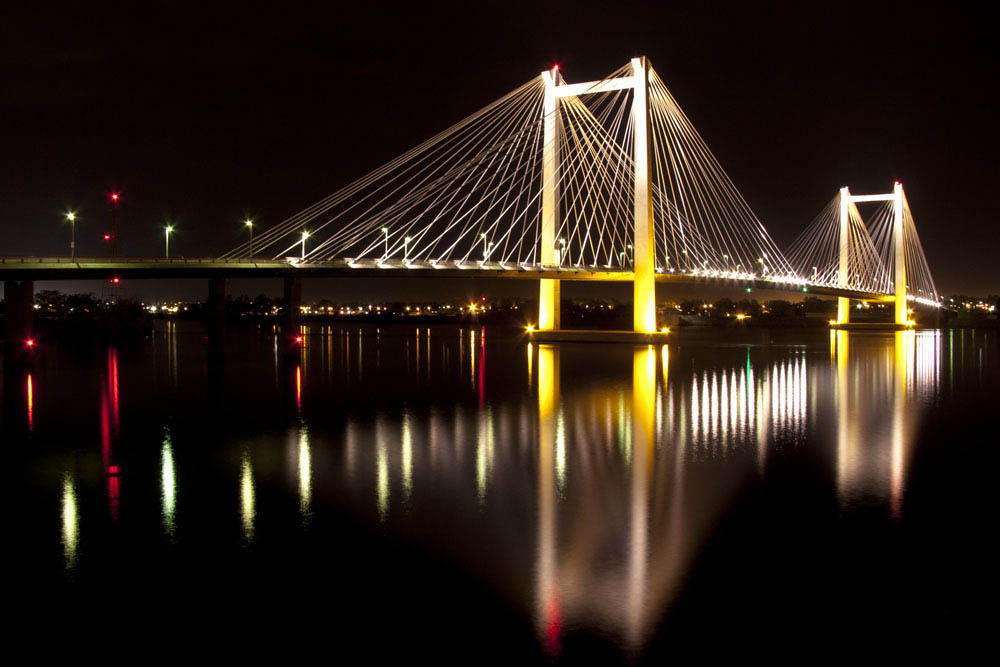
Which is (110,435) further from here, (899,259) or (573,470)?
(899,259)

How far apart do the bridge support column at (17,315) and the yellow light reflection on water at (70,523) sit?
Answer: 64.1 ft

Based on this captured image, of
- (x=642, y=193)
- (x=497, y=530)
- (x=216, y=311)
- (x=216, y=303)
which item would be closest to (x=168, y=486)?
(x=497, y=530)

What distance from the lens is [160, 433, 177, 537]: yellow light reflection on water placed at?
23.8 feet

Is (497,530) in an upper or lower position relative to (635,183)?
lower

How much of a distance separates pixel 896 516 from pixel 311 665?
5419 mm

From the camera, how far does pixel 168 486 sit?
8656 millimetres

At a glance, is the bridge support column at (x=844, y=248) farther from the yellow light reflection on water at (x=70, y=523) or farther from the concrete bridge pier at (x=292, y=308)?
the yellow light reflection on water at (x=70, y=523)

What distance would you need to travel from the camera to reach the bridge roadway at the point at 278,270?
26.5 meters

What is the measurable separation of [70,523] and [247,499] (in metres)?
1.50

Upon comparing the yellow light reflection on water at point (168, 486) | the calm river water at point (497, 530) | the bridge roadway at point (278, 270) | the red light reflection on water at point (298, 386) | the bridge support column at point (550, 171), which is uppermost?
the bridge support column at point (550, 171)

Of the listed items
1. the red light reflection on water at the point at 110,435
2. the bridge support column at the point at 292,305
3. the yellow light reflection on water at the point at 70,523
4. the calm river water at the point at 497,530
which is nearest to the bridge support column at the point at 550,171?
the bridge support column at the point at 292,305

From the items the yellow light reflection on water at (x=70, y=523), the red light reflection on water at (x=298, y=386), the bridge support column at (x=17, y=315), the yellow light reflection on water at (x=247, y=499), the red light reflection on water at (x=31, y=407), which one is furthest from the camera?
the bridge support column at (x=17, y=315)

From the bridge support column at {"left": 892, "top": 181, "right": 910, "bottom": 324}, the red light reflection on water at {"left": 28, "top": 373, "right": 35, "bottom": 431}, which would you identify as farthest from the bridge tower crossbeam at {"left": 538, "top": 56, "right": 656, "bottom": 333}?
the bridge support column at {"left": 892, "top": 181, "right": 910, "bottom": 324}

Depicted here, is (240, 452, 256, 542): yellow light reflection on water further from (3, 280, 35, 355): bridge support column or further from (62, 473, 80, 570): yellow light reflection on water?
(3, 280, 35, 355): bridge support column
